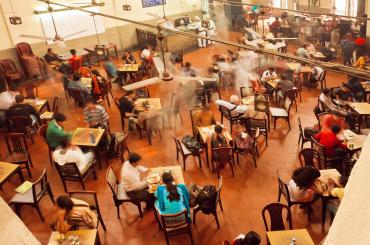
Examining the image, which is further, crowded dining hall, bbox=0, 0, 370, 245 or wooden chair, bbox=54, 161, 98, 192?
wooden chair, bbox=54, 161, 98, 192

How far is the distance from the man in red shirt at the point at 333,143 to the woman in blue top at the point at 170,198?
3.03 m

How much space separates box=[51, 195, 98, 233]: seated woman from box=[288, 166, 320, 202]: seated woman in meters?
3.13

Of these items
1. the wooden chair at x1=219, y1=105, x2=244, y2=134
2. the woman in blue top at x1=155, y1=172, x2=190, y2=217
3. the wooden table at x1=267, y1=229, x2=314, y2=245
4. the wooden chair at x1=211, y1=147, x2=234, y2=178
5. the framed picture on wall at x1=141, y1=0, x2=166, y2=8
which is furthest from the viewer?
the framed picture on wall at x1=141, y1=0, x2=166, y2=8

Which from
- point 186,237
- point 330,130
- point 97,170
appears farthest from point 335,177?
point 97,170

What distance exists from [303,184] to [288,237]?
111cm

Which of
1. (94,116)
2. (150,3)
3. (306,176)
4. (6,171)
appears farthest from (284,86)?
(150,3)

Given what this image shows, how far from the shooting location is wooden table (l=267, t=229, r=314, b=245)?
4.55 metres

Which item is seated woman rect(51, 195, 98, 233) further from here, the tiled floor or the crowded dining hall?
the tiled floor

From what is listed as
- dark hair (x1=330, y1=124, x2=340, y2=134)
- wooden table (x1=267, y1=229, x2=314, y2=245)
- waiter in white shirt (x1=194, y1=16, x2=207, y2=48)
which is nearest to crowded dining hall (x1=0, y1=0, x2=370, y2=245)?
wooden table (x1=267, y1=229, x2=314, y2=245)

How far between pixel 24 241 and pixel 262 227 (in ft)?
15.1

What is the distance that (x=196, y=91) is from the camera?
10188 mm

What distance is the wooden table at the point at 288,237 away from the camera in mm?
4547

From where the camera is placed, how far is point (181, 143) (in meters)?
7.66

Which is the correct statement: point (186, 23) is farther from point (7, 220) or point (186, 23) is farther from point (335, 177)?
point (7, 220)
